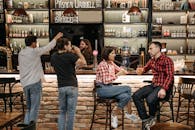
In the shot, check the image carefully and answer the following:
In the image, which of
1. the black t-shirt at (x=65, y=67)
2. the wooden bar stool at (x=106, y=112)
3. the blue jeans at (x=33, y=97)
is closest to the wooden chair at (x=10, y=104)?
the blue jeans at (x=33, y=97)

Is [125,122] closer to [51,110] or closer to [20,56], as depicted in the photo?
[51,110]

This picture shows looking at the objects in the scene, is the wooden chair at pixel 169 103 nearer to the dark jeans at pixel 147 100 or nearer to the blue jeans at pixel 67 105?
the dark jeans at pixel 147 100

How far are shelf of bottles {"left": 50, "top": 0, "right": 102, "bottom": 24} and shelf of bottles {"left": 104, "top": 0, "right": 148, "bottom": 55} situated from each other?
0.24m

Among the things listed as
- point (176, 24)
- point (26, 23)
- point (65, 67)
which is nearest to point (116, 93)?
point (65, 67)

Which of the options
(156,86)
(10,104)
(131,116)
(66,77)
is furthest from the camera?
(10,104)

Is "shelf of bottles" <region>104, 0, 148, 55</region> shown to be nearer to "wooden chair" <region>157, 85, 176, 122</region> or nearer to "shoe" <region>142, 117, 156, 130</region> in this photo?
"wooden chair" <region>157, 85, 176, 122</region>

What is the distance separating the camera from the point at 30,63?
18.4 feet

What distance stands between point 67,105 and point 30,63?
872mm

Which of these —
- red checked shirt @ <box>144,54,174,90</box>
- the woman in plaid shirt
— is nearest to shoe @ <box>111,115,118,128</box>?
the woman in plaid shirt

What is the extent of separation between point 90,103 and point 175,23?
398 cm

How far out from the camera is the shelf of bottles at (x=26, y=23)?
948 cm

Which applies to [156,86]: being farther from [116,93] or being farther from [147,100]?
[116,93]

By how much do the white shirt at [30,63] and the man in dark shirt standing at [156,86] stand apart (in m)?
1.57

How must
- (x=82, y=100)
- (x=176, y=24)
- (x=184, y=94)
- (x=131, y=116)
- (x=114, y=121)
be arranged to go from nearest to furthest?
(x=114, y=121) < (x=184, y=94) < (x=131, y=116) < (x=82, y=100) < (x=176, y=24)
